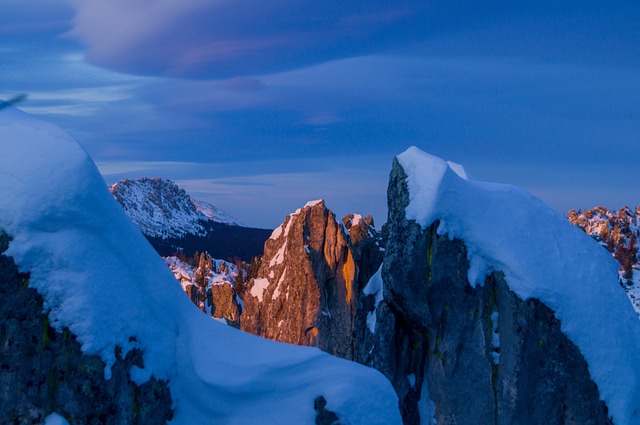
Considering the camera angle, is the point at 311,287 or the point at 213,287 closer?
the point at 311,287

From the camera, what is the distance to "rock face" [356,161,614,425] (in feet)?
61.5

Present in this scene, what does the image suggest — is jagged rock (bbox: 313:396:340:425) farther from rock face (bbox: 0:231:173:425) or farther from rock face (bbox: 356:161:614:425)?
rock face (bbox: 356:161:614:425)

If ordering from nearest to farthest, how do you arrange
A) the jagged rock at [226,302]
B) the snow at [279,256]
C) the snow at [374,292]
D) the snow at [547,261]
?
1. the snow at [547,261]
2. the snow at [374,292]
3. the snow at [279,256]
4. the jagged rock at [226,302]

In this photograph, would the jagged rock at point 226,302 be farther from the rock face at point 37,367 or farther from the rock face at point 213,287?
the rock face at point 37,367

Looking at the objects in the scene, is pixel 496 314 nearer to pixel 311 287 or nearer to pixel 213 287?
pixel 311 287

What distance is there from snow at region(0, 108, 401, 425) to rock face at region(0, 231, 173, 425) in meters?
0.18

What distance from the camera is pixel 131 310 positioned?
1087 cm

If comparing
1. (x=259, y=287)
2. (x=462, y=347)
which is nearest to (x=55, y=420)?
(x=462, y=347)

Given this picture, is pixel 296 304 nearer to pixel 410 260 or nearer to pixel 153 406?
pixel 410 260

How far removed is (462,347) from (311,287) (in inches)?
861

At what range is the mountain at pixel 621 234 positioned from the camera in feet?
289

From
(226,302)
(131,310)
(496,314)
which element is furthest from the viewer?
(226,302)

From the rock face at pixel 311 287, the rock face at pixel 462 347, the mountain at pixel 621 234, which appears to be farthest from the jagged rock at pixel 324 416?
the mountain at pixel 621 234

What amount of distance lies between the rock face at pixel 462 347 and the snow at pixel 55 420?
11992mm
